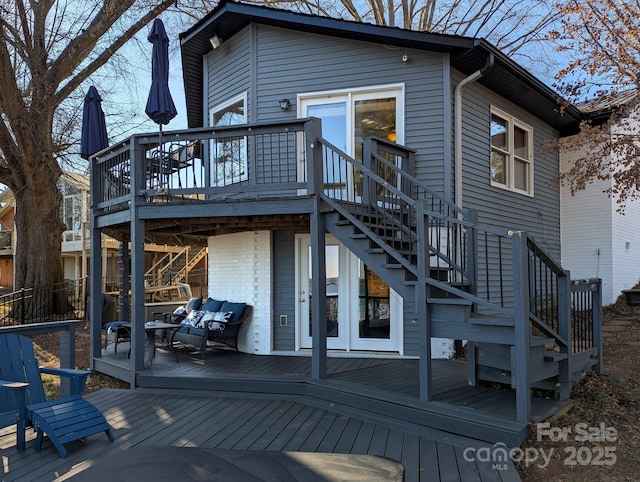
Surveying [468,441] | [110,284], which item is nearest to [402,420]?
[468,441]

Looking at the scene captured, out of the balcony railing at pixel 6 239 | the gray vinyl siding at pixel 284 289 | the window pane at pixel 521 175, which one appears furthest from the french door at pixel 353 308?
the balcony railing at pixel 6 239

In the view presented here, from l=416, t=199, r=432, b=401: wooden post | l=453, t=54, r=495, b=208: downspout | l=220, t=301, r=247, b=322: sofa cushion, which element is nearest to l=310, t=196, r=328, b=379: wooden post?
l=416, t=199, r=432, b=401: wooden post

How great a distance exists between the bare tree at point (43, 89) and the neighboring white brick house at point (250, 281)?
6.98 meters

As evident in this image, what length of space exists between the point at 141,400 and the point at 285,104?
4.73m

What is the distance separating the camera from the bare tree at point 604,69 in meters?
7.68

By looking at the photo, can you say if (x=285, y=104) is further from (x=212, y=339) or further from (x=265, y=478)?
(x=265, y=478)

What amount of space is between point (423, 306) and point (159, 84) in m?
4.39

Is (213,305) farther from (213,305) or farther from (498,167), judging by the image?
(498,167)

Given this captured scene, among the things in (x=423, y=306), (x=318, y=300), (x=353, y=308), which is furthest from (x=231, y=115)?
(x=423, y=306)

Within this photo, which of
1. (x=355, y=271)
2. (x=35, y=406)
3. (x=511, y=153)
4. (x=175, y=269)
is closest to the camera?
(x=35, y=406)

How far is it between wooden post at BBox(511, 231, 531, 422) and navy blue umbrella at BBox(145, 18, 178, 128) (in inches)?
177

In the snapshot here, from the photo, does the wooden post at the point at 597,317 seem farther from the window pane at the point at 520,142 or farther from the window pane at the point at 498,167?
the window pane at the point at 520,142

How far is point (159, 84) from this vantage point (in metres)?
6.03

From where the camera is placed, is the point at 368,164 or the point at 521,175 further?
the point at 521,175
